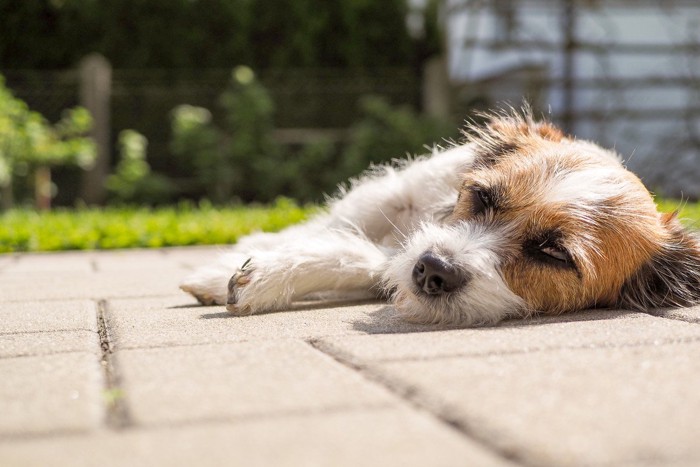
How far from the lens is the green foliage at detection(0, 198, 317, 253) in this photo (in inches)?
252

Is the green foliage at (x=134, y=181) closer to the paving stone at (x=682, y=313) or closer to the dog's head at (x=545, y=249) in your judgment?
the dog's head at (x=545, y=249)

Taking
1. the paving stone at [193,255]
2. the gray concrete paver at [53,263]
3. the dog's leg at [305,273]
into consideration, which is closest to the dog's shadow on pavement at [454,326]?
the dog's leg at [305,273]

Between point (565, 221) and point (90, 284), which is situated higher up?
point (565, 221)

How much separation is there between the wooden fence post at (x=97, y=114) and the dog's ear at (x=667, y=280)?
916 centimetres

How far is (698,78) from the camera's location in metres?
10.9

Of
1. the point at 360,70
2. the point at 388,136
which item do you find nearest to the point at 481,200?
the point at 388,136

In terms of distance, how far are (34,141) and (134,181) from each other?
1.39 m

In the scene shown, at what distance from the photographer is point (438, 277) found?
2848 millimetres

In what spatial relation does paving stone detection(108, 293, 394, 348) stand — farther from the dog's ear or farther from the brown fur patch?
the dog's ear

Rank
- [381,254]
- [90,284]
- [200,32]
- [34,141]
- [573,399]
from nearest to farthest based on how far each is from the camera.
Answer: [573,399] → [381,254] → [90,284] → [34,141] → [200,32]

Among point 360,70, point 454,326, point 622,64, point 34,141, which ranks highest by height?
point 360,70

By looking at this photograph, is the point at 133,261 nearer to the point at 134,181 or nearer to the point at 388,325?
the point at 388,325

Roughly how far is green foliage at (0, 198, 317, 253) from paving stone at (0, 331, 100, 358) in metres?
3.97

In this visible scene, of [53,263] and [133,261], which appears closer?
[53,263]
